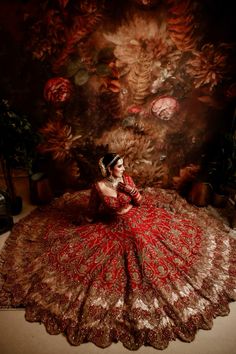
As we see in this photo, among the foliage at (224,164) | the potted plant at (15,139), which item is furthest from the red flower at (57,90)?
the foliage at (224,164)

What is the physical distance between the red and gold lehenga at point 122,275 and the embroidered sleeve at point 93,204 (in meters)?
0.01

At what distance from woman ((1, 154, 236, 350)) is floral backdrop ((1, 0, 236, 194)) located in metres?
1.07

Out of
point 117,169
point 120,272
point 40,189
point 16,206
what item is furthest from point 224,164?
point 16,206

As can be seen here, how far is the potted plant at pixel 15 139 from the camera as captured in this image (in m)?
3.24

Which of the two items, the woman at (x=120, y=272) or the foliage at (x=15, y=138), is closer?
the woman at (x=120, y=272)

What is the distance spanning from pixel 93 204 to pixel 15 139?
1.29 metres

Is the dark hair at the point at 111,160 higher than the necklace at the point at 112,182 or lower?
higher

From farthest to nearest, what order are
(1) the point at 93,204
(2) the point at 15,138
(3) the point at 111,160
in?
1. (2) the point at 15,138
2. (1) the point at 93,204
3. (3) the point at 111,160

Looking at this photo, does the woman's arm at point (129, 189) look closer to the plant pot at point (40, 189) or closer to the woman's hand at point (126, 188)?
the woman's hand at point (126, 188)

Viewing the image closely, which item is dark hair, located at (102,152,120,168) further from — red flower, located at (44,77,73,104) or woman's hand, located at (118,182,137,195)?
red flower, located at (44,77,73,104)

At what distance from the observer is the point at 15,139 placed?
337 centimetres

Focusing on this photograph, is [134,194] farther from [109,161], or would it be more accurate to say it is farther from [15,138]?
[15,138]

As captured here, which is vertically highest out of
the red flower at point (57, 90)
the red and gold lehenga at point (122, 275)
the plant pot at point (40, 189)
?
the red flower at point (57, 90)

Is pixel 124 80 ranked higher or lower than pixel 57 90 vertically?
higher
